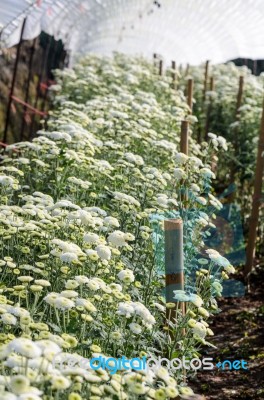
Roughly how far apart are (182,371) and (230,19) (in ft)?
36.4

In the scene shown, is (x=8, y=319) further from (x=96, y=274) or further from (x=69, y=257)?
(x=96, y=274)

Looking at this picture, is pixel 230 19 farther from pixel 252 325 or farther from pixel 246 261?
pixel 252 325

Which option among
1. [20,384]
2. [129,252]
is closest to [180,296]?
[129,252]

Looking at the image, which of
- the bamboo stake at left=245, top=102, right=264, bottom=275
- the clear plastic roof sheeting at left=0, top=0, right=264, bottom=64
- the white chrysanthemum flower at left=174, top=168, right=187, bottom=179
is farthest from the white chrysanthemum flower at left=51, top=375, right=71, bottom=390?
the clear plastic roof sheeting at left=0, top=0, right=264, bottom=64

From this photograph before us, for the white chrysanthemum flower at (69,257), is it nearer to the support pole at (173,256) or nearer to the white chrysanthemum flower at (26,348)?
the support pole at (173,256)

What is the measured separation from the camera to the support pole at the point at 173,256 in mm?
3496

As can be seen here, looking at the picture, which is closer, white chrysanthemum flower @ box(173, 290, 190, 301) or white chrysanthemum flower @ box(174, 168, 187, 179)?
white chrysanthemum flower @ box(173, 290, 190, 301)

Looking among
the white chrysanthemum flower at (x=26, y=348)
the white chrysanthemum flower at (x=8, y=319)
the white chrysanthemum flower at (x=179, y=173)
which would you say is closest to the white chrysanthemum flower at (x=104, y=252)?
the white chrysanthemum flower at (x=8, y=319)

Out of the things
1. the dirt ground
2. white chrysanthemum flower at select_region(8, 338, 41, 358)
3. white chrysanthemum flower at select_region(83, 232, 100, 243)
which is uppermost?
white chrysanthemum flower at select_region(83, 232, 100, 243)

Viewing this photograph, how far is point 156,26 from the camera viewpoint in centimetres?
1650

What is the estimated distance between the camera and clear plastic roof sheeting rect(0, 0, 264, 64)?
11.7m

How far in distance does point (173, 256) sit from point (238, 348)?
1847mm

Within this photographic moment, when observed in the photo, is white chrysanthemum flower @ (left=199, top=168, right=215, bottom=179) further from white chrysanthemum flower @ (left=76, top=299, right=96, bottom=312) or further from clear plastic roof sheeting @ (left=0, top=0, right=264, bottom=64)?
clear plastic roof sheeting @ (left=0, top=0, right=264, bottom=64)

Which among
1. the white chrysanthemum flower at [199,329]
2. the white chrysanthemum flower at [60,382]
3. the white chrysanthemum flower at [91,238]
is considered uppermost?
the white chrysanthemum flower at [91,238]
